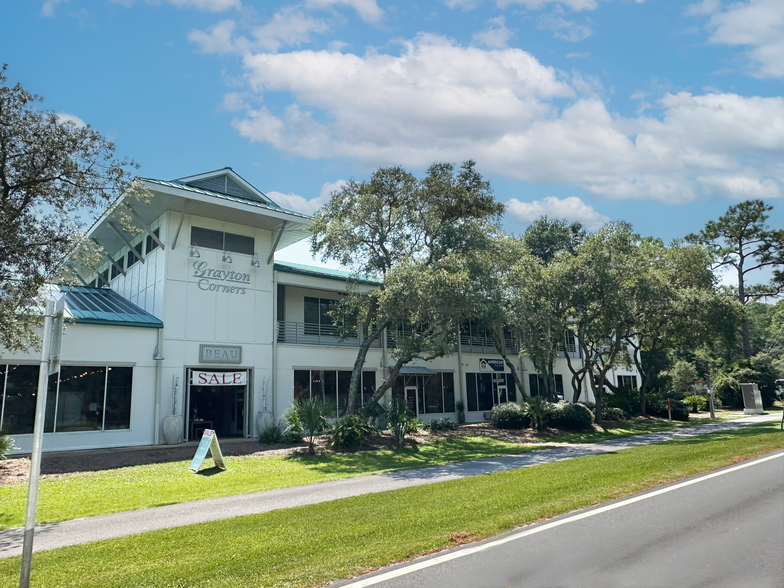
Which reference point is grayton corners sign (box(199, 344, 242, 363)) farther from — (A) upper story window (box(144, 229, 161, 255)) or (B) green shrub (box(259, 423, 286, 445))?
(A) upper story window (box(144, 229, 161, 255))

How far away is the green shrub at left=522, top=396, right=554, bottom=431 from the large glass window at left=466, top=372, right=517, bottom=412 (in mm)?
7253

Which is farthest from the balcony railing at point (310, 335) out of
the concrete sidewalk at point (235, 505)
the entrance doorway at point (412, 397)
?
the concrete sidewalk at point (235, 505)

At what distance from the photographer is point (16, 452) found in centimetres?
1853

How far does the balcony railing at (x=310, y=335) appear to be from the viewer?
26.1 meters

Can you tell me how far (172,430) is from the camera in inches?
835

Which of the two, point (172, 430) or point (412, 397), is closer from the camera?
point (172, 430)

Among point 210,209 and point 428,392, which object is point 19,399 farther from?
point 428,392

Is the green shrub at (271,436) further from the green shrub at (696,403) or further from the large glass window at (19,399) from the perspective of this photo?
the green shrub at (696,403)

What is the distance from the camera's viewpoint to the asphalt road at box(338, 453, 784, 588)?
5520 millimetres

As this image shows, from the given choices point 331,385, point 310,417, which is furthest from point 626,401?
point 310,417

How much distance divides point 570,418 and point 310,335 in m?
12.7

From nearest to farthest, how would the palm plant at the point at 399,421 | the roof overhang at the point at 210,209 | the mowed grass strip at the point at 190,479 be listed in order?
1. the mowed grass strip at the point at 190,479
2. the palm plant at the point at 399,421
3. the roof overhang at the point at 210,209

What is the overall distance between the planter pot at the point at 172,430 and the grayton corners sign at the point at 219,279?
5365 mm

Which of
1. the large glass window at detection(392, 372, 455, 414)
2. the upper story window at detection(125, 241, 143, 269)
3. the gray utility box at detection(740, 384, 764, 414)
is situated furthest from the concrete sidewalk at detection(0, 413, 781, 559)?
the gray utility box at detection(740, 384, 764, 414)
